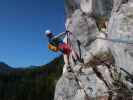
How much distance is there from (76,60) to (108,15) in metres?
5.73

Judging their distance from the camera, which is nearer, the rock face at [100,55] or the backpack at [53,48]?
the rock face at [100,55]

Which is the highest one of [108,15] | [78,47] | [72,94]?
[108,15]

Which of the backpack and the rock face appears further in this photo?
the backpack

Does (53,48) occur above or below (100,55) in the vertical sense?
above

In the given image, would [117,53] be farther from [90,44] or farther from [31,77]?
[31,77]

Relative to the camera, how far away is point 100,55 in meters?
26.0

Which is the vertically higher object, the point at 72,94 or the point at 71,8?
the point at 71,8

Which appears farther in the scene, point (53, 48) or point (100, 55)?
point (100, 55)

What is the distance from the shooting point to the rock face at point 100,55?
22.5 m

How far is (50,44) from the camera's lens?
23297mm

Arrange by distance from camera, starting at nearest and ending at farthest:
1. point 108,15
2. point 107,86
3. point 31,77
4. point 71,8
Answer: point 107,86 → point 108,15 → point 71,8 → point 31,77

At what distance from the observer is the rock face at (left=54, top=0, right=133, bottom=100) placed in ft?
74.0

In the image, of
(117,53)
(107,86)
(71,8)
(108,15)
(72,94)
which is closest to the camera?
(117,53)

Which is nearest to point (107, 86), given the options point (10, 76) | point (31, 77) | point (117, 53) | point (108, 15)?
point (117, 53)
